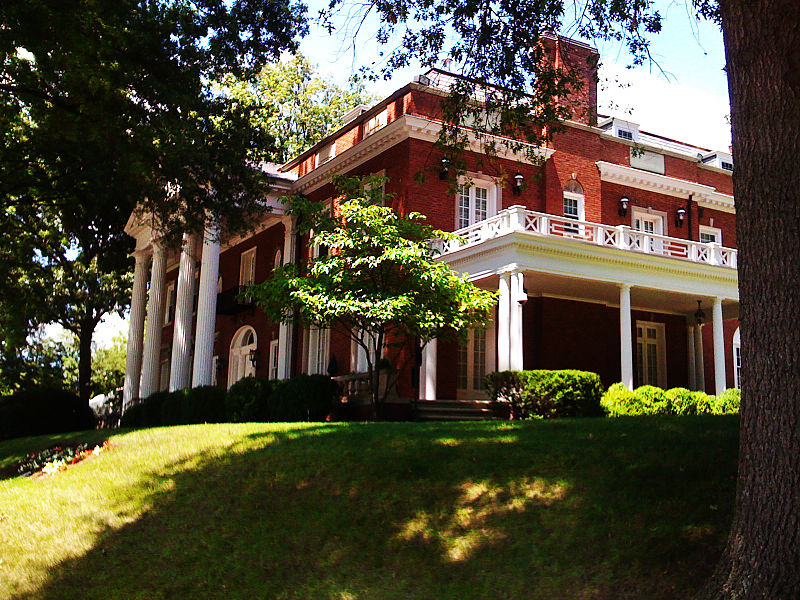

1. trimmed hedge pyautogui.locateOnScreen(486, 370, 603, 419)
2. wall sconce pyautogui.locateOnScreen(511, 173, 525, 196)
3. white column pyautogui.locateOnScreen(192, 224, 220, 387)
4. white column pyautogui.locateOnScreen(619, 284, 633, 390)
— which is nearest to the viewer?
trimmed hedge pyautogui.locateOnScreen(486, 370, 603, 419)

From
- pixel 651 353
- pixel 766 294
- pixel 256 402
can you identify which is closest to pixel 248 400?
pixel 256 402

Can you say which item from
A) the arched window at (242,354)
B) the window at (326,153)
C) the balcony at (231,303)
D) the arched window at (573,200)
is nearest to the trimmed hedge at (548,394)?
the arched window at (573,200)

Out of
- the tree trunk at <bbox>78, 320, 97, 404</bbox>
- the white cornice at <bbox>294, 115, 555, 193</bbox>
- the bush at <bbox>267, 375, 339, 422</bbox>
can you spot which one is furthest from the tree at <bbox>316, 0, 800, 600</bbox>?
the tree trunk at <bbox>78, 320, 97, 404</bbox>

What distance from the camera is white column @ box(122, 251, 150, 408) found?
31516 mm

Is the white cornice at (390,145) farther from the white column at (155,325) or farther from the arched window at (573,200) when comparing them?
the white column at (155,325)

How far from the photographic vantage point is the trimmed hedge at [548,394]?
62.8 ft

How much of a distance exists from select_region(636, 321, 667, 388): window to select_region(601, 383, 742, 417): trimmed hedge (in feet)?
20.1

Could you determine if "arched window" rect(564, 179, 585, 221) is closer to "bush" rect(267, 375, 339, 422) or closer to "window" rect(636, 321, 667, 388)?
"window" rect(636, 321, 667, 388)

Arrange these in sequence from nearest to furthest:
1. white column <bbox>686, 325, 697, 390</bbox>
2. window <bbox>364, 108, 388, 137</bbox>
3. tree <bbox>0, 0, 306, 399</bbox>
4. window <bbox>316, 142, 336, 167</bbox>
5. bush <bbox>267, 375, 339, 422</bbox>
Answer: tree <bbox>0, 0, 306, 399</bbox> → bush <bbox>267, 375, 339, 422</bbox> → window <bbox>364, 108, 388, 137</bbox> → white column <bbox>686, 325, 697, 390</bbox> → window <bbox>316, 142, 336, 167</bbox>

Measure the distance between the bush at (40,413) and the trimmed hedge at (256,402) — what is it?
2654mm

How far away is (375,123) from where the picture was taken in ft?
87.8

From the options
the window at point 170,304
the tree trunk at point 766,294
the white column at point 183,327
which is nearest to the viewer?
the tree trunk at point 766,294

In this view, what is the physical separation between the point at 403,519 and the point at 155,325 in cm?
2462

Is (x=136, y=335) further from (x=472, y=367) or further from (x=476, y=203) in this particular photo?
(x=476, y=203)
